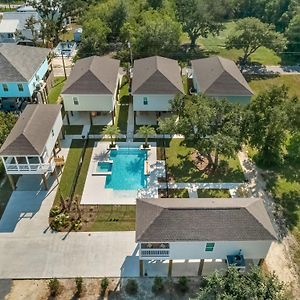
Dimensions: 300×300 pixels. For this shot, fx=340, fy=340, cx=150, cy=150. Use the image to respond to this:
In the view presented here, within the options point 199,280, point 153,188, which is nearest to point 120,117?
point 153,188

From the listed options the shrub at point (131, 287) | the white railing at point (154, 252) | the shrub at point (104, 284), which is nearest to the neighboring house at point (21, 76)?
the shrub at point (104, 284)

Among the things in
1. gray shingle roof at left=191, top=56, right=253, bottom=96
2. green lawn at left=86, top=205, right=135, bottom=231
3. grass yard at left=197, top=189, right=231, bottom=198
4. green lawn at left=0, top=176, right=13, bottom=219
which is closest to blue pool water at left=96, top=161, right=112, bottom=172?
green lawn at left=86, top=205, right=135, bottom=231

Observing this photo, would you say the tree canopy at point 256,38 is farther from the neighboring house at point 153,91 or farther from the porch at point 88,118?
the porch at point 88,118

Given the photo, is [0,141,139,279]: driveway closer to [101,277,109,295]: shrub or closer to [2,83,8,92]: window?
[101,277,109,295]: shrub

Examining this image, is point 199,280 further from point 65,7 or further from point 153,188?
point 65,7

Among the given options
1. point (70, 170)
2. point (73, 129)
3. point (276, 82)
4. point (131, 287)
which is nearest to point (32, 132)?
point (70, 170)
